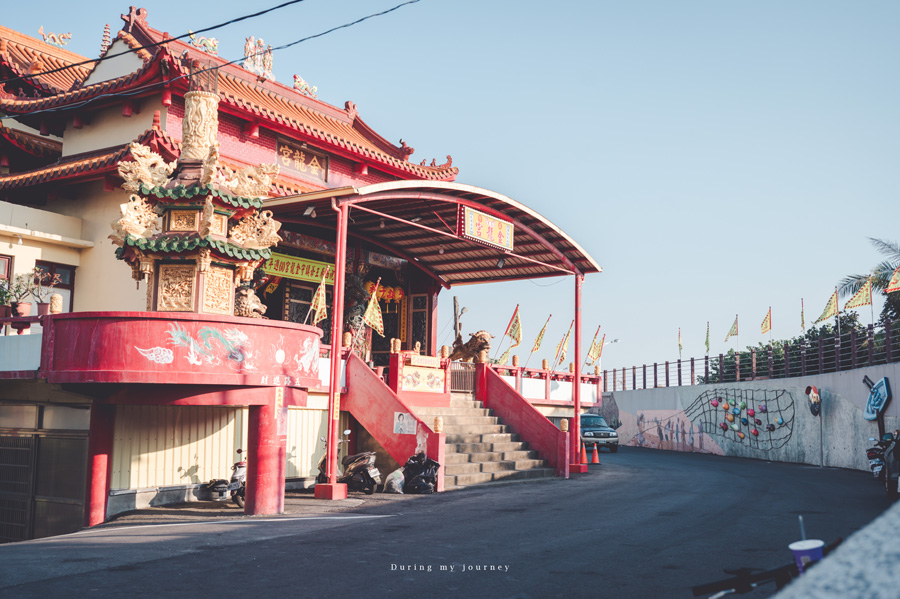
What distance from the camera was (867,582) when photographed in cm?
169

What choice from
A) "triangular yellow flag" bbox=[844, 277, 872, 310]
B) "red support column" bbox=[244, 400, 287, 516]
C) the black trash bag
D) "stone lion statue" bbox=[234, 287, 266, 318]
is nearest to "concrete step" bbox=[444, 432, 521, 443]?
the black trash bag

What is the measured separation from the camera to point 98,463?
14070mm

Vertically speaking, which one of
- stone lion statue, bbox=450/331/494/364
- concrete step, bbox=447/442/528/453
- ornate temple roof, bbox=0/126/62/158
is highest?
ornate temple roof, bbox=0/126/62/158

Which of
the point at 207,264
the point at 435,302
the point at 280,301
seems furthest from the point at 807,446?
the point at 207,264

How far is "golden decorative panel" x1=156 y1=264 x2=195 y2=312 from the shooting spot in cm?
1394

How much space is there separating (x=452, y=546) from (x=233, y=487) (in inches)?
244

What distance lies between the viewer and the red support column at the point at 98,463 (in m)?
13.9

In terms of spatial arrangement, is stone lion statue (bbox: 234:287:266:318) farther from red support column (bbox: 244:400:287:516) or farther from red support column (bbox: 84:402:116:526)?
red support column (bbox: 244:400:287:516)

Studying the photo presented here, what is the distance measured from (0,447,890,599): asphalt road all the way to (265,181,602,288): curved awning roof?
20.7 feet

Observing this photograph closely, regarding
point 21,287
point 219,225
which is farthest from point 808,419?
point 21,287

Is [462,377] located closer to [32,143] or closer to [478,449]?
[478,449]

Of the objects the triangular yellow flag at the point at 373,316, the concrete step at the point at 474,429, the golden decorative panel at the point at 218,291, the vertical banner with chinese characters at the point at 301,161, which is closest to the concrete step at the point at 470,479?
the concrete step at the point at 474,429

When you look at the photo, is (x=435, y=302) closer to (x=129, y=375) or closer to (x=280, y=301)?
(x=280, y=301)

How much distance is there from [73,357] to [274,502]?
4018 mm
